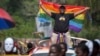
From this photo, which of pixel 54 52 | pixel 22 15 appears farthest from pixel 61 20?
pixel 22 15

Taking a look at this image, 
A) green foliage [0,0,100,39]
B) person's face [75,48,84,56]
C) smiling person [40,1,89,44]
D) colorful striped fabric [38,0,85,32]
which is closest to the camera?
person's face [75,48,84,56]

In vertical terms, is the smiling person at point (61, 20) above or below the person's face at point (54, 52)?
below

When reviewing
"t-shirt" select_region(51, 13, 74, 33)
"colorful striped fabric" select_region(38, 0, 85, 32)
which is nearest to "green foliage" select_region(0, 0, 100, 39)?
"colorful striped fabric" select_region(38, 0, 85, 32)

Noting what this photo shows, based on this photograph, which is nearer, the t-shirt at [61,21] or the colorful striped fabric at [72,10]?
the t-shirt at [61,21]

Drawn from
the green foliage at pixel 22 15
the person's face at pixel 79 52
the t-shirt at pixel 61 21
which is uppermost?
the person's face at pixel 79 52

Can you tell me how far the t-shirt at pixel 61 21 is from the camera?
44.1 feet

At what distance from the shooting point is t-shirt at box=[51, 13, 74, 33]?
1343cm

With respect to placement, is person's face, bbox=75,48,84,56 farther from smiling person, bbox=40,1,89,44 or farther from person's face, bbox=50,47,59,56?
smiling person, bbox=40,1,89,44

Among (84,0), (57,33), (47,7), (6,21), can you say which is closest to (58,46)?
(6,21)

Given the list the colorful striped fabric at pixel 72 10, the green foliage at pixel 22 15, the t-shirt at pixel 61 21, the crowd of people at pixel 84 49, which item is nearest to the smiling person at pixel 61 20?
the t-shirt at pixel 61 21

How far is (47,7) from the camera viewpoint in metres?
14.8

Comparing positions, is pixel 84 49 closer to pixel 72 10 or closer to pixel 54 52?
pixel 54 52

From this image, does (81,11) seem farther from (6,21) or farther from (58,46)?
Result: (58,46)

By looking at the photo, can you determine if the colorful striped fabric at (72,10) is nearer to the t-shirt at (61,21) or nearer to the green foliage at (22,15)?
the t-shirt at (61,21)
